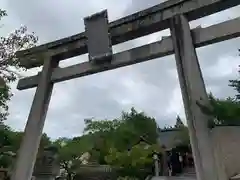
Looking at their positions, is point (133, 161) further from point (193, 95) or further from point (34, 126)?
point (193, 95)

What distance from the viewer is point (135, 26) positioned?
5480 millimetres

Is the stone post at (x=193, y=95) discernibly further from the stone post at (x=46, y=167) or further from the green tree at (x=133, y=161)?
the green tree at (x=133, y=161)

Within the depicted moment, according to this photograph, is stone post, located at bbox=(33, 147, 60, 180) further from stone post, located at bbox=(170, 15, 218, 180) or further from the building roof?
the building roof

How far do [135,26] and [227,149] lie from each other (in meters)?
2.43

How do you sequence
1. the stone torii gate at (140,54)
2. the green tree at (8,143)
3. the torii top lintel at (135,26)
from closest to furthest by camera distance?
the stone torii gate at (140,54), the torii top lintel at (135,26), the green tree at (8,143)

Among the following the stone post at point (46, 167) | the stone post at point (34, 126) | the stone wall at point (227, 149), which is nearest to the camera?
the stone wall at point (227, 149)

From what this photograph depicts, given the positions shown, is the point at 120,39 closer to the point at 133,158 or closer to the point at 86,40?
the point at 86,40

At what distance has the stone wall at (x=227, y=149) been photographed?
13.7ft

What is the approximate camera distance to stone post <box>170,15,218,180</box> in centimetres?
423

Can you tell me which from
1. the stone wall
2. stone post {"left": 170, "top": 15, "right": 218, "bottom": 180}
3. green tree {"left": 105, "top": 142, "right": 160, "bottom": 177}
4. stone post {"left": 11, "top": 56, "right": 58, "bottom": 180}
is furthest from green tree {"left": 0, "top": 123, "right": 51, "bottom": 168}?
the stone wall

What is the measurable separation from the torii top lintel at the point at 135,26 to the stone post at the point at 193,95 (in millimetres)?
181

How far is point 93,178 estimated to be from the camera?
57.8 feet

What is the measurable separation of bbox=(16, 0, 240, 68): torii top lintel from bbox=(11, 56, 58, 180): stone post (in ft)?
1.02

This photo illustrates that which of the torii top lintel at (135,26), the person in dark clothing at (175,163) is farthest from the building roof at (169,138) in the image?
the torii top lintel at (135,26)
